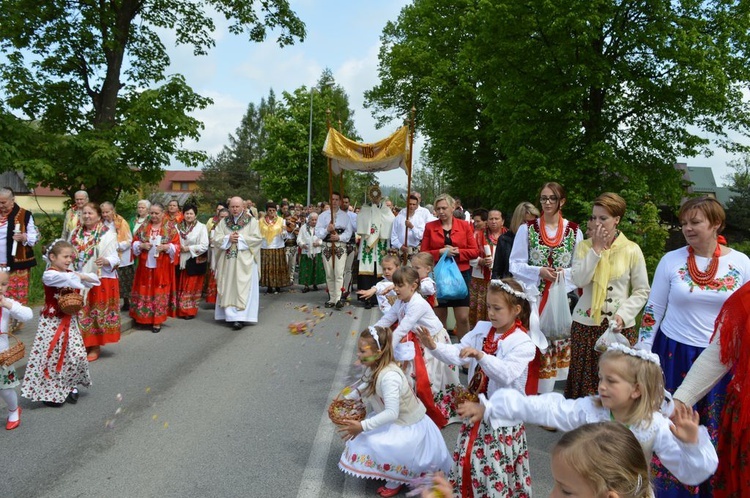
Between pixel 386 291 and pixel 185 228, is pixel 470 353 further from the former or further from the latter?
Result: pixel 185 228

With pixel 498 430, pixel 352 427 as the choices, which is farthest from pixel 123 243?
pixel 498 430

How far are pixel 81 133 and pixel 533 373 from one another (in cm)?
1073

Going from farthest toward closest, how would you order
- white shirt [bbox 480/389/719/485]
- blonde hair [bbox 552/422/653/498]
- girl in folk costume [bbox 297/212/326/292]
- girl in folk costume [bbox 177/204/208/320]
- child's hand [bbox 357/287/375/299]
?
girl in folk costume [bbox 297/212/326/292]
girl in folk costume [bbox 177/204/208/320]
child's hand [bbox 357/287/375/299]
white shirt [bbox 480/389/719/485]
blonde hair [bbox 552/422/653/498]

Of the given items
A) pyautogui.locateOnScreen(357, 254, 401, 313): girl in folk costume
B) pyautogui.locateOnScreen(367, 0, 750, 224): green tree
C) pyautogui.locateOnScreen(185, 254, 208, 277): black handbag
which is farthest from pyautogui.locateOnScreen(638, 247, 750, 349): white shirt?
pyautogui.locateOnScreen(367, 0, 750, 224): green tree

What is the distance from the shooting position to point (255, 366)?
701cm

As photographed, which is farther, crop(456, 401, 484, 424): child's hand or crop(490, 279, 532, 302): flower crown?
crop(490, 279, 532, 302): flower crown

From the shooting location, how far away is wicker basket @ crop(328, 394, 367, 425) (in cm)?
386

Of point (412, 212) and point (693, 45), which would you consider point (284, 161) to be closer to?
point (693, 45)

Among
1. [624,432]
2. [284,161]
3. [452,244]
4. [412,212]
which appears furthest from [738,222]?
[624,432]

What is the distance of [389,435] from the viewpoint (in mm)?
3877

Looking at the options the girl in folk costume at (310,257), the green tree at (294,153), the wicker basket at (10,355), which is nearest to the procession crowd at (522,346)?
the wicker basket at (10,355)

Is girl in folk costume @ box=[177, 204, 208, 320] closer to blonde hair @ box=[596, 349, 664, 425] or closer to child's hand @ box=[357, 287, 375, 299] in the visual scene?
child's hand @ box=[357, 287, 375, 299]

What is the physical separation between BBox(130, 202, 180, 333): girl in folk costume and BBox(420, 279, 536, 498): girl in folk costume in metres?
6.66

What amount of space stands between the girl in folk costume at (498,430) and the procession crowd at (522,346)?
0.04ft
